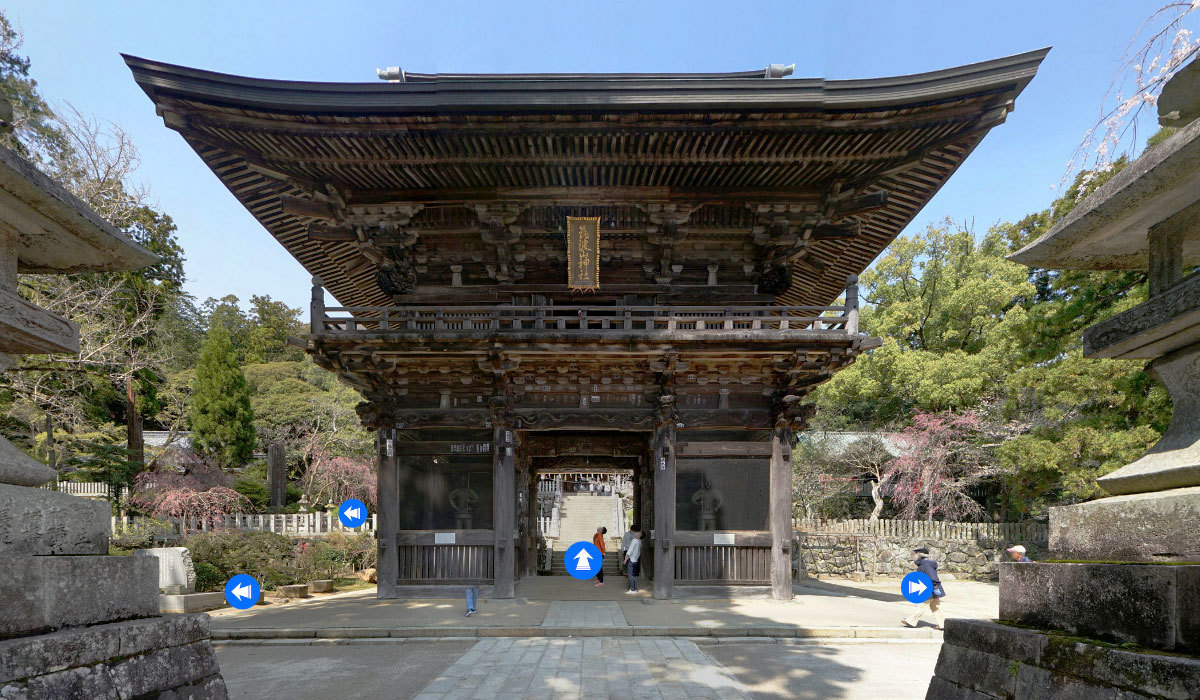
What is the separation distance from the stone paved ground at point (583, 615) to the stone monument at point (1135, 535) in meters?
6.94

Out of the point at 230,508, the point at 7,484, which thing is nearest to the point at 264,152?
the point at 7,484

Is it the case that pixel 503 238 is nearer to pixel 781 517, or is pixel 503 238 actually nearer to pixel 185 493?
pixel 781 517

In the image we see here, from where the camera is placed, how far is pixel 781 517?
1154 cm

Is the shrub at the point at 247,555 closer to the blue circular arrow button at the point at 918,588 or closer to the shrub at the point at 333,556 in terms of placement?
the shrub at the point at 333,556

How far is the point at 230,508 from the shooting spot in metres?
23.7

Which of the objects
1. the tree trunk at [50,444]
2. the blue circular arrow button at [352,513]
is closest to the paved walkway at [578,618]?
the blue circular arrow button at [352,513]

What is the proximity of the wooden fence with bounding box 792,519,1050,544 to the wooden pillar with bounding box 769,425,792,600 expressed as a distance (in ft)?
29.3

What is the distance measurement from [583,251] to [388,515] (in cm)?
626

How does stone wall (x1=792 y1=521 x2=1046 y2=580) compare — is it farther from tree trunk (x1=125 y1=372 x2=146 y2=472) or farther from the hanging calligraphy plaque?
tree trunk (x1=125 y1=372 x2=146 y2=472)

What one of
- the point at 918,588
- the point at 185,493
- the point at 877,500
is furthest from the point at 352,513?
the point at 877,500

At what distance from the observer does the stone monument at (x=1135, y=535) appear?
99.0 inches

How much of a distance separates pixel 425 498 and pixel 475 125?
23.1 ft

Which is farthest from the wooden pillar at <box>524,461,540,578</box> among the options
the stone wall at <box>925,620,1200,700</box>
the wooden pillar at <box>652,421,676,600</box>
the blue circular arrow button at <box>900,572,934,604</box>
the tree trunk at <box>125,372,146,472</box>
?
the tree trunk at <box>125,372,146,472</box>

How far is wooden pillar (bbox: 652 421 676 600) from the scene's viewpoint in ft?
37.6
